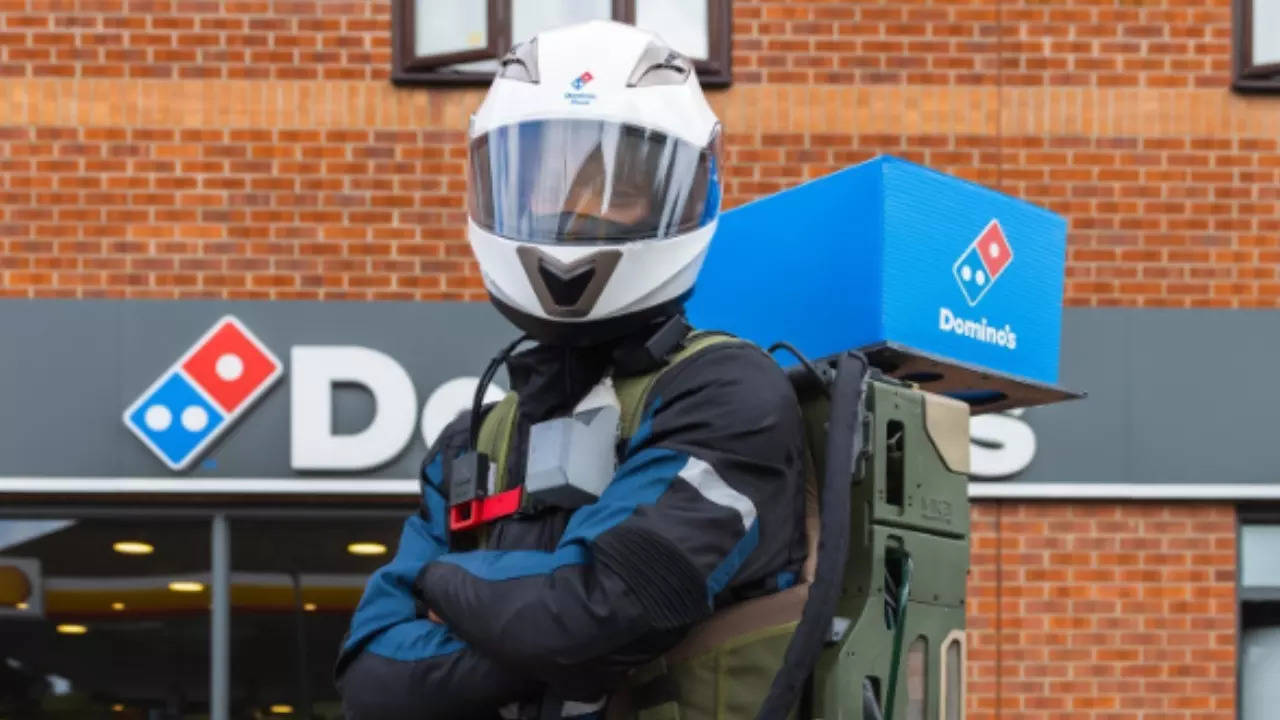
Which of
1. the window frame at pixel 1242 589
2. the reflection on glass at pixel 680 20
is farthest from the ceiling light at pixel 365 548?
the window frame at pixel 1242 589

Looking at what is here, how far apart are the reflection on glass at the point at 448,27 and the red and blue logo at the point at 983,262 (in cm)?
523

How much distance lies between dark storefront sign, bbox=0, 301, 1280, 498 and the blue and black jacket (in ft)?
18.3

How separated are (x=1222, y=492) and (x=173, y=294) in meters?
4.49

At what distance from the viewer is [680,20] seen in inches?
349

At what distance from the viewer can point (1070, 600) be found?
8672mm

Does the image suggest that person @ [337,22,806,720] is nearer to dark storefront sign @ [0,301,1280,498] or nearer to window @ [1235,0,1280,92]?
dark storefront sign @ [0,301,1280,498]

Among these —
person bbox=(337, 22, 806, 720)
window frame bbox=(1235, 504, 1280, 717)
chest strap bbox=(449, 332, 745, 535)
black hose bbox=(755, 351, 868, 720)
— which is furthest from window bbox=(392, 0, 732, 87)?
black hose bbox=(755, 351, 868, 720)

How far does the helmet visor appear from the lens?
3.01 meters

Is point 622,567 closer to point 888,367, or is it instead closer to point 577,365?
point 577,365

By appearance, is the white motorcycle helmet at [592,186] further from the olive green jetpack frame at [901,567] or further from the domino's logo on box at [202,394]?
the domino's logo on box at [202,394]

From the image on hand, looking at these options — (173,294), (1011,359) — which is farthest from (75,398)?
(1011,359)

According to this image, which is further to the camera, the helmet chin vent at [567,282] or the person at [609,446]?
the helmet chin vent at [567,282]

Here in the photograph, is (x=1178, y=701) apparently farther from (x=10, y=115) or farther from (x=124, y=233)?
(x=10, y=115)

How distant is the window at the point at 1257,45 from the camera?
8875mm
